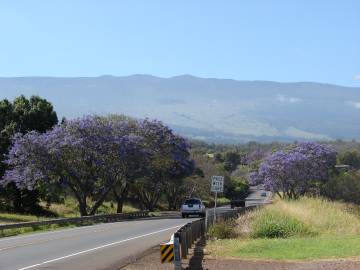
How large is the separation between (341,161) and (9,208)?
90.5 metres

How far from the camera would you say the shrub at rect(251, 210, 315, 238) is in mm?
25312

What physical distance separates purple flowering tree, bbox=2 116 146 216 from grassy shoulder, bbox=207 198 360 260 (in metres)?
19.3

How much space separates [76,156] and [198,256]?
30.2 m

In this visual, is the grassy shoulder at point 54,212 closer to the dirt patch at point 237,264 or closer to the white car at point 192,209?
the white car at point 192,209

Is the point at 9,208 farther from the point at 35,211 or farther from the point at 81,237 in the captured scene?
the point at 81,237

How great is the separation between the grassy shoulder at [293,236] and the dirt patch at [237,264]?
0.87 meters

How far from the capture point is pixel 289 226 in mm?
26094

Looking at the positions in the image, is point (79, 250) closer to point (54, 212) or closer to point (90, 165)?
point (90, 165)

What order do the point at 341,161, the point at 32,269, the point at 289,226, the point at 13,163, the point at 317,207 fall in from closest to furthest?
the point at 32,269
the point at 289,226
the point at 317,207
the point at 13,163
the point at 341,161

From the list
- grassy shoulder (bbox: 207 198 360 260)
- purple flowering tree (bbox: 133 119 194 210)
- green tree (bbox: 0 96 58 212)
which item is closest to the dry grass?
grassy shoulder (bbox: 207 198 360 260)

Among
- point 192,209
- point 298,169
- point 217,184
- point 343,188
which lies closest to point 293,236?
point 217,184

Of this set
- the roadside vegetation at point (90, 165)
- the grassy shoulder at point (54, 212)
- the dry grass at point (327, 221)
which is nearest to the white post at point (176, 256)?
the dry grass at point (327, 221)

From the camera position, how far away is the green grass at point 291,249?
59.9ft

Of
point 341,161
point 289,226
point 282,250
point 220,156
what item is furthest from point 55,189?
point 220,156
